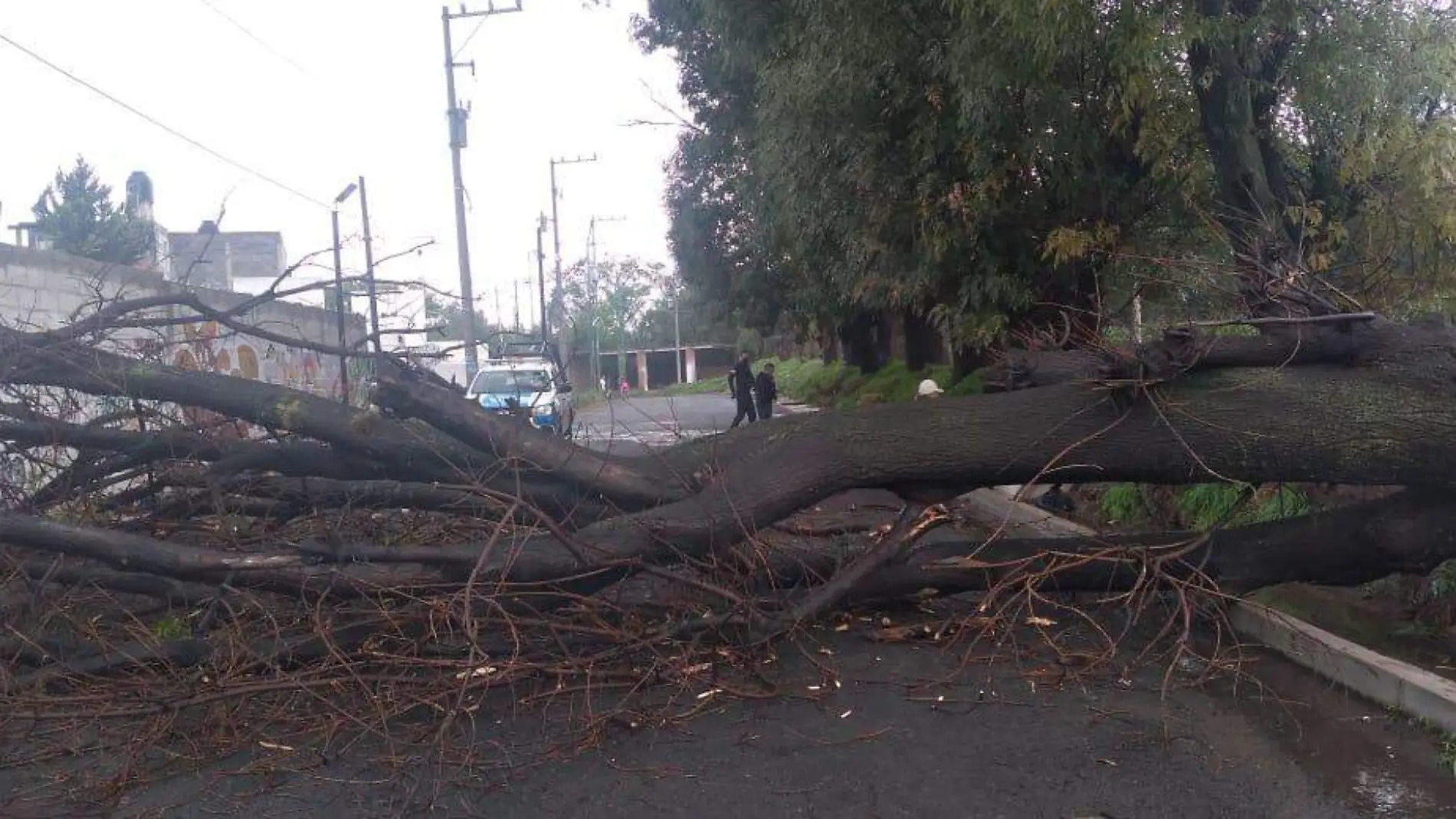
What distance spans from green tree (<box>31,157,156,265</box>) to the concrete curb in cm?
2263

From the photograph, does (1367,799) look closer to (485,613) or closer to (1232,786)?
(1232,786)

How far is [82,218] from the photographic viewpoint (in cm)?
3061

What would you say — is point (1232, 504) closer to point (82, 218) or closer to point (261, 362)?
point (261, 362)

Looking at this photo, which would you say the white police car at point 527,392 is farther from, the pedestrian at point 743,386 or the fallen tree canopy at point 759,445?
the pedestrian at point 743,386

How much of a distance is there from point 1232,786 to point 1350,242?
652 centimetres

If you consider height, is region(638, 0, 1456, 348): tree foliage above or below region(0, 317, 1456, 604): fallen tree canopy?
above

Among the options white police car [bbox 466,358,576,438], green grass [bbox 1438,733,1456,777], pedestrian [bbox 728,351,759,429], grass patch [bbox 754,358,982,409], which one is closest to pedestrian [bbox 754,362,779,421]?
pedestrian [bbox 728,351,759,429]

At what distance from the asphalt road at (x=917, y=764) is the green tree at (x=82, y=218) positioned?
71.0 ft

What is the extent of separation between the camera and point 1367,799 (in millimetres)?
4797

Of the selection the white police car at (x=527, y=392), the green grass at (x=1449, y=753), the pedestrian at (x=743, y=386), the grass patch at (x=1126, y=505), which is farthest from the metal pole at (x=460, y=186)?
the green grass at (x=1449, y=753)

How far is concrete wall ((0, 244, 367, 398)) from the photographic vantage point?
25.1 ft

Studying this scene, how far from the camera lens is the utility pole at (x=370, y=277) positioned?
23.5 ft

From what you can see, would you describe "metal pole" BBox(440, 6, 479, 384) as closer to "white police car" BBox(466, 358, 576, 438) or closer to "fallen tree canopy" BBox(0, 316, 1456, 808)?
"white police car" BBox(466, 358, 576, 438)

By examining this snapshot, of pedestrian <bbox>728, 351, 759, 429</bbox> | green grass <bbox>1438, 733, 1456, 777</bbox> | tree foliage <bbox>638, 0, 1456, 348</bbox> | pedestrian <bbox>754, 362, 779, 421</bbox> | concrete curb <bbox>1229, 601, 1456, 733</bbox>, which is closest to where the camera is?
green grass <bbox>1438, 733, 1456, 777</bbox>
